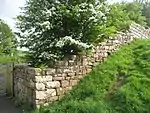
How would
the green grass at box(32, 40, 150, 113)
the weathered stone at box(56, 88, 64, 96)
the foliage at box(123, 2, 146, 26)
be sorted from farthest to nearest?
the foliage at box(123, 2, 146, 26)
the weathered stone at box(56, 88, 64, 96)
the green grass at box(32, 40, 150, 113)

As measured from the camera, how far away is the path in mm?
8806

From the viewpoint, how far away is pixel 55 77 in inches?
321

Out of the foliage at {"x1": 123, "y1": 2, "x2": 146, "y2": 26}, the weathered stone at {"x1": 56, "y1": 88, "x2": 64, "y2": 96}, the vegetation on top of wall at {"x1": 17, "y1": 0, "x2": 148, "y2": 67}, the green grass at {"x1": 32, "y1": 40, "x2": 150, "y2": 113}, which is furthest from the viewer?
the foliage at {"x1": 123, "y1": 2, "x2": 146, "y2": 26}

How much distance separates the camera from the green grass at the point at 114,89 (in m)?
7.02

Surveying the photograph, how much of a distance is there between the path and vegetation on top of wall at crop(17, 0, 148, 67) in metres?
1.54

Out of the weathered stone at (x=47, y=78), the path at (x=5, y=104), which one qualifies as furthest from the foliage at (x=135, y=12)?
the weathered stone at (x=47, y=78)

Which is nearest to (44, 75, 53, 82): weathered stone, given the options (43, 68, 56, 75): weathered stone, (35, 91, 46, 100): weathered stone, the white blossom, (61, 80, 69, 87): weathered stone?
(43, 68, 56, 75): weathered stone

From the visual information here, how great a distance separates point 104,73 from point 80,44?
1224mm

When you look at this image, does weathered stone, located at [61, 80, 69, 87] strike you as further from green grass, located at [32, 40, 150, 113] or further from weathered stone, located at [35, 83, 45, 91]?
weathered stone, located at [35, 83, 45, 91]

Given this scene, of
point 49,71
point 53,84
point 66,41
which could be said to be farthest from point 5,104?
Answer: point 66,41

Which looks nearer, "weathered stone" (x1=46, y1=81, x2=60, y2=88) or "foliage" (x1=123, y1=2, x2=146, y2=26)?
"weathered stone" (x1=46, y1=81, x2=60, y2=88)

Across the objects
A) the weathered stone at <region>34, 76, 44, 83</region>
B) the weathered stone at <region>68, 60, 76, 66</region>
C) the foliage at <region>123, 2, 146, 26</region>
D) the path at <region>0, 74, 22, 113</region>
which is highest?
the foliage at <region>123, 2, 146, 26</region>

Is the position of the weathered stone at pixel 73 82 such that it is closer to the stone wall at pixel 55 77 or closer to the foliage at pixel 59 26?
the stone wall at pixel 55 77

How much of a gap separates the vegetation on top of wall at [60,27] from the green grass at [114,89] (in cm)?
106
